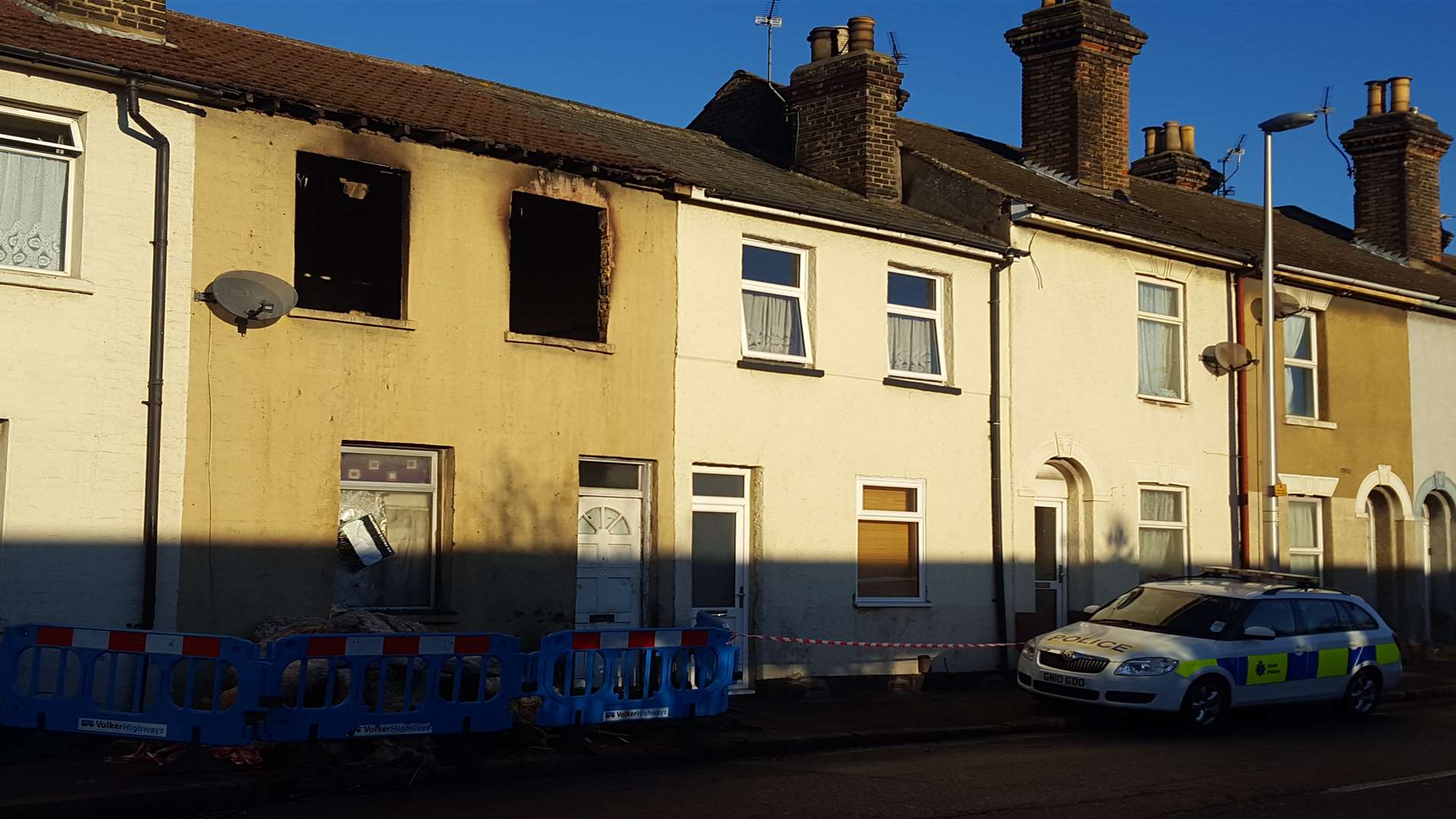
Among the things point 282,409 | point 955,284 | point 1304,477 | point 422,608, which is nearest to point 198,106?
point 282,409

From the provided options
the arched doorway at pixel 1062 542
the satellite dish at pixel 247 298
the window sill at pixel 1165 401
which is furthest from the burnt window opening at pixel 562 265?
the window sill at pixel 1165 401

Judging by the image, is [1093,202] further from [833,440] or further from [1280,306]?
[833,440]

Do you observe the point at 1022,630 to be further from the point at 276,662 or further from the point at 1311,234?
the point at 1311,234

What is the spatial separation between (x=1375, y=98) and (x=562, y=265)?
20.1m

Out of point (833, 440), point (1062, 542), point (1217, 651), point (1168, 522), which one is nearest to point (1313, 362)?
point (1168, 522)

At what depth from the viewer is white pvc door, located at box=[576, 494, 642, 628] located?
53.3ft

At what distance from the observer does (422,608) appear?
14.8 metres

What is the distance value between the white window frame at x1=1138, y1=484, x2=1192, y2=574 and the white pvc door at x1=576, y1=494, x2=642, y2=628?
8736 mm

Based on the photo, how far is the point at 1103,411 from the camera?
70.7 feet

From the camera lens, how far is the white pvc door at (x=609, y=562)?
53.3 ft

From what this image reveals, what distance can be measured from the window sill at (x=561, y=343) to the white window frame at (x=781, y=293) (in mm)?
1923

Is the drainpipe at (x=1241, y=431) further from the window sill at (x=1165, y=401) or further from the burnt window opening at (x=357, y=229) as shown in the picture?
the burnt window opening at (x=357, y=229)

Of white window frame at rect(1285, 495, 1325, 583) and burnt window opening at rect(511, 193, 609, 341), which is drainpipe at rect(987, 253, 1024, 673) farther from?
white window frame at rect(1285, 495, 1325, 583)

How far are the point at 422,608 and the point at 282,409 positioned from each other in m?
2.39
